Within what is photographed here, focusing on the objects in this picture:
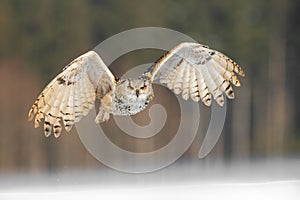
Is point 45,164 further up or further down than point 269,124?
further down

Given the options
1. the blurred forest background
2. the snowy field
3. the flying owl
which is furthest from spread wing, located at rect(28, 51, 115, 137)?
the blurred forest background

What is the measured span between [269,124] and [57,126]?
114cm

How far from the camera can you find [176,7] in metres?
1.44

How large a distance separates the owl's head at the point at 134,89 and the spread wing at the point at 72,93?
0.01 metres

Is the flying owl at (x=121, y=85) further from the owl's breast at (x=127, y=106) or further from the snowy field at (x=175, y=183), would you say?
the snowy field at (x=175, y=183)

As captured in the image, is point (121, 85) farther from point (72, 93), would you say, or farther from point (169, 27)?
point (169, 27)

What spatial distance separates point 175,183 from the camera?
1.40 metres

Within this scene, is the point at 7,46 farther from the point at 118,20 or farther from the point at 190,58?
the point at 190,58

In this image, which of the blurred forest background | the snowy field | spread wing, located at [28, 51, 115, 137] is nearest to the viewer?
spread wing, located at [28, 51, 115, 137]

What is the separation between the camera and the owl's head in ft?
1.71

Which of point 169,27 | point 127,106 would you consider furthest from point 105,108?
point 169,27

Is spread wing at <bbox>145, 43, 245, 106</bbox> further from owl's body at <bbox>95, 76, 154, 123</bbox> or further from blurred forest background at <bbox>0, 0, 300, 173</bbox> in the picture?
blurred forest background at <bbox>0, 0, 300, 173</bbox>

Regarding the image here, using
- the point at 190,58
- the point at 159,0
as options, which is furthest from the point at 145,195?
the point at 190,58

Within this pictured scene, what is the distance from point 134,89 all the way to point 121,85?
15 mm
